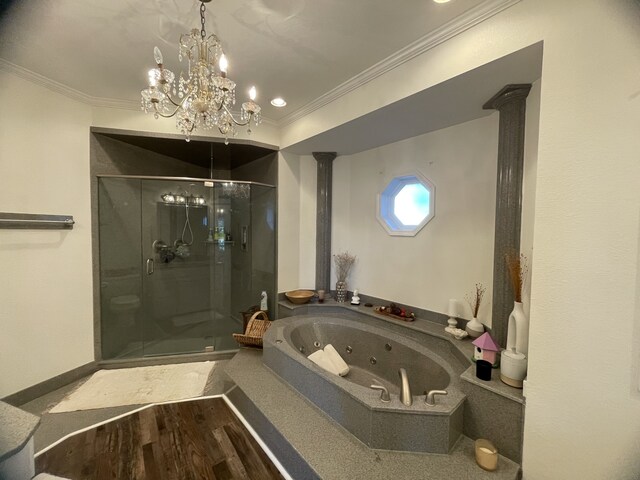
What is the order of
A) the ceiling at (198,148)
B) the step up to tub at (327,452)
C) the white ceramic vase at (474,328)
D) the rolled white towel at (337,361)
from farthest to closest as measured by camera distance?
the ceiling at (198,148)
the rolled white towel at (337,361)
the white ceramic vase at (474,328)
the step up to tub at (327,452)

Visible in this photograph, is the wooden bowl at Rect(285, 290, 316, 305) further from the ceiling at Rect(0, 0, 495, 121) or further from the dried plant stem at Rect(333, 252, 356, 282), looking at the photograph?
the ceiling at Rect(0, 0, 495, 121)

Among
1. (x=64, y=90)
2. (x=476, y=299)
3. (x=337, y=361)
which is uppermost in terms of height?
(x=64, y=90)

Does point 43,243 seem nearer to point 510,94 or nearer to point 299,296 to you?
point 299,296

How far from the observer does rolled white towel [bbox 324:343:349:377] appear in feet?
7.23

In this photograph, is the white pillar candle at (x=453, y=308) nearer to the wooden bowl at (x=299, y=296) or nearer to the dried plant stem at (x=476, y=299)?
the dried plant stem at (x=476, y=299)

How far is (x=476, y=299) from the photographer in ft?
6.58

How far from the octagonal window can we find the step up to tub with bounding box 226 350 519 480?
1.72 meters

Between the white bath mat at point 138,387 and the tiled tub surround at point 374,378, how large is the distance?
75cm

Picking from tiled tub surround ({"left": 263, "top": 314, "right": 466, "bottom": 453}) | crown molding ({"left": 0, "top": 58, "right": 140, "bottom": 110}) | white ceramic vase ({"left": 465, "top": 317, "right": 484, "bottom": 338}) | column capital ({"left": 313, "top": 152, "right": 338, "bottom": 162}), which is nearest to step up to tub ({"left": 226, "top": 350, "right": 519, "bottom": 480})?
tiled tub surround ({"left": 263, "top": 314, "right": 466, "bottom": 453})

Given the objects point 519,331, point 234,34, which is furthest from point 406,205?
point 234,34

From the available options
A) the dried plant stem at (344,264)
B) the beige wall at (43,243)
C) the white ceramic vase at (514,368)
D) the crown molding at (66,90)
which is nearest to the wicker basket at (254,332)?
the dried plant stem at (344,264)

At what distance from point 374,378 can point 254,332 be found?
1.22 meters

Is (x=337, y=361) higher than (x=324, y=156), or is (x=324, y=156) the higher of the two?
(x=324, y=156)

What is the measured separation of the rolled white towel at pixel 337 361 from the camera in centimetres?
220
